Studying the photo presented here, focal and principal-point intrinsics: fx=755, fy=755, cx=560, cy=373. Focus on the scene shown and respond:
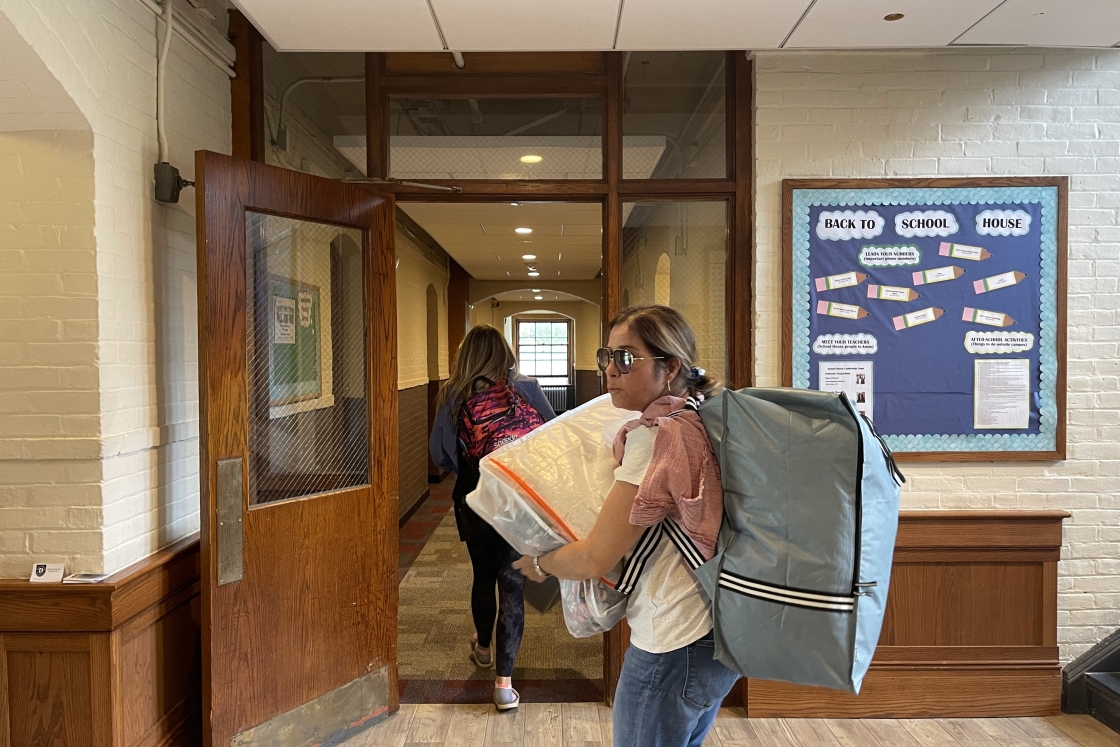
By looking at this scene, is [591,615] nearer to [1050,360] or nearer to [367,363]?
[367,363]

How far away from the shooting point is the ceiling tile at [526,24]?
2.43 m

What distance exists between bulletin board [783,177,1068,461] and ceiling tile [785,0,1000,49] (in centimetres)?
51

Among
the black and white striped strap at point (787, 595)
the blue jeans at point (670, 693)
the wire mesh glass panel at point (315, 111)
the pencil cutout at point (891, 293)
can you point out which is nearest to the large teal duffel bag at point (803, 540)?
the black and white striped strap at point (787, 595)

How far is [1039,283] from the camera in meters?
3.00

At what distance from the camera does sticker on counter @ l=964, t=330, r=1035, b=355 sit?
9.87 feet

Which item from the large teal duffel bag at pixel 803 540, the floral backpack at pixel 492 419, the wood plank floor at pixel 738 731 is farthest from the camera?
the floral backpack at pixel 492 419

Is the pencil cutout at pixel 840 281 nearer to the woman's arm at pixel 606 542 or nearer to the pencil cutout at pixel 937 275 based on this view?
the pencil cutout at pixel 937 275

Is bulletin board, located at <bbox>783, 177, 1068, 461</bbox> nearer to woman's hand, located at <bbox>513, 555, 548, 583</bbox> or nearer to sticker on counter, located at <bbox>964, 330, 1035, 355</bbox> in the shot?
sticker on counter, located at <bbox>964, 330, 1035, 355</bbox>

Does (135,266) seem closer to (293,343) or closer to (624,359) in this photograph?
(293,343)

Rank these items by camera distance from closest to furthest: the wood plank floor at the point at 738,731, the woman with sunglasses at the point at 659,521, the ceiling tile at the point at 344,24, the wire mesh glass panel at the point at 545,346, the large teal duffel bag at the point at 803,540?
1. the large teal duffel bag at the point at 803,540
2. the woman with sunglasses at the point at 659,521
3. the ceiling tile at the point at 344,24
4. the wood plank floor at the point at 738,731
5. the wire mesh glass panel at the point at 545,346

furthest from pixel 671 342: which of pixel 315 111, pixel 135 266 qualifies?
pixel 315 111

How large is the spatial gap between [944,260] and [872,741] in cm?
187

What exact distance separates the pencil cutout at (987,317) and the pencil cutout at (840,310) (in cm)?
40

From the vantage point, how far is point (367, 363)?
291 centimetres
